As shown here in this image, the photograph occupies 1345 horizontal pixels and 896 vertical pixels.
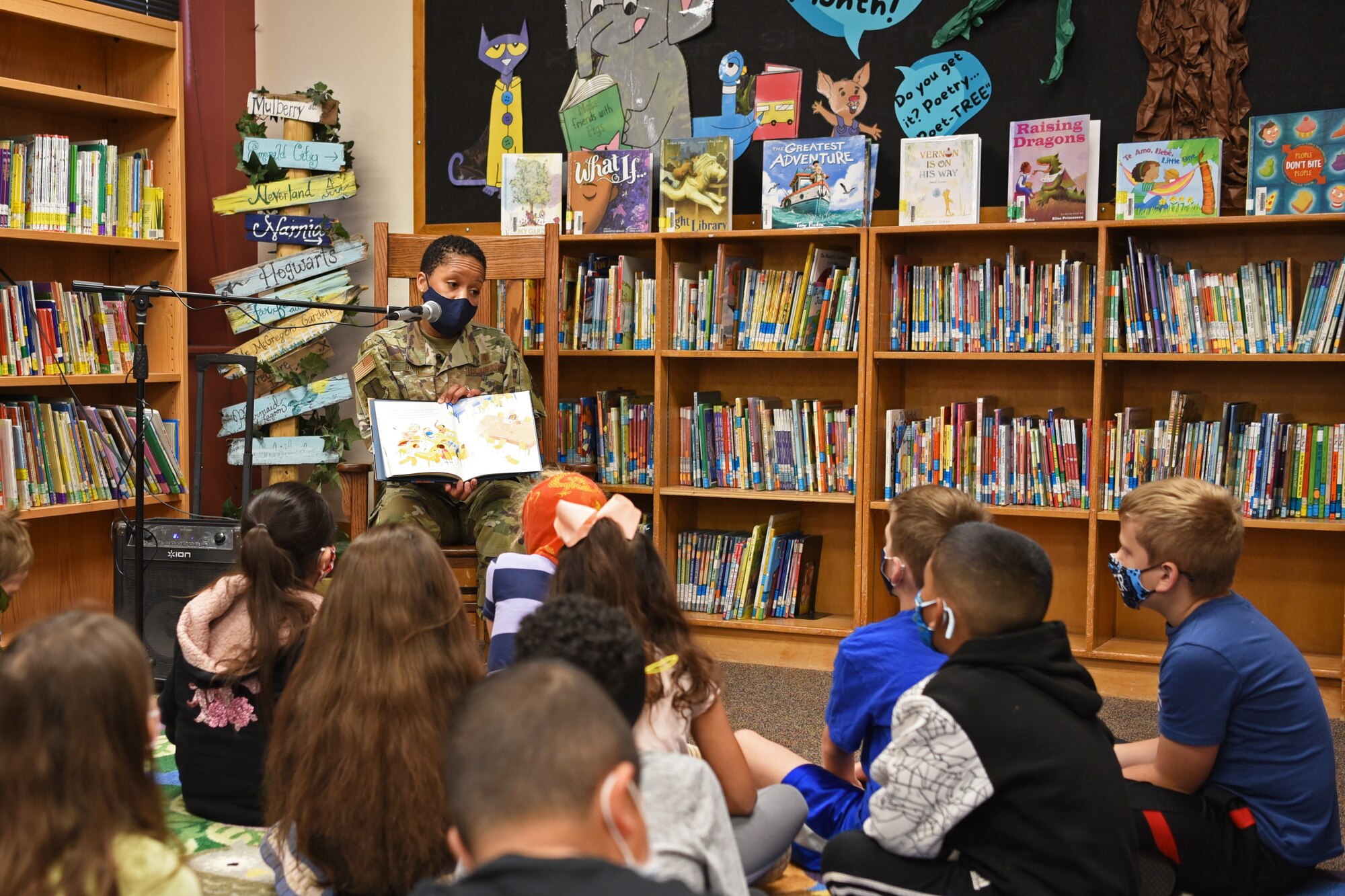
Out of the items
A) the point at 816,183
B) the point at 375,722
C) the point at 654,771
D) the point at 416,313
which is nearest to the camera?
the point at 654,771

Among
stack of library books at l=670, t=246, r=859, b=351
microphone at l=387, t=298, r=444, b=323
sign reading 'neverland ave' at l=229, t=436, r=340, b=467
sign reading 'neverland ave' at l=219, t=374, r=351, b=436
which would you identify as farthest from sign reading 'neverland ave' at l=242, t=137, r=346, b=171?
microphone at l=387, t=298, r=444, b=323


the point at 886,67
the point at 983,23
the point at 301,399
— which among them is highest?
the point at 983,23

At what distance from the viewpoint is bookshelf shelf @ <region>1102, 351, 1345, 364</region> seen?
3449 mm

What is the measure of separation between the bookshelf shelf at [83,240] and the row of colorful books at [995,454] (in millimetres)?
2606

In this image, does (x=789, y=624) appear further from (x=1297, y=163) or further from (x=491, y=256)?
(x=1297, y=163)

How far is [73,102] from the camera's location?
4113 millimetres

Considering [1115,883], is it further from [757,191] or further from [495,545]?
[757,191]

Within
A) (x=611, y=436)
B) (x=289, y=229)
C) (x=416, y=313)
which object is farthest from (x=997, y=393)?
(x=289, y=229)

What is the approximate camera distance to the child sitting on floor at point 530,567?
2275mm

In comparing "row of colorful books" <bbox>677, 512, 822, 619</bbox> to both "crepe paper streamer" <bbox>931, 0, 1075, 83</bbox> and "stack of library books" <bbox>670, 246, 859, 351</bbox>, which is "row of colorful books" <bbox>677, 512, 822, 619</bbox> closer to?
"stack of library books" <bbox>670, 246, 859, 351</bbox>

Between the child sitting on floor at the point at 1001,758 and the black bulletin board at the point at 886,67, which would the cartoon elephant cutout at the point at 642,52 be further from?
the child sitting on floor at the point at 1001,758

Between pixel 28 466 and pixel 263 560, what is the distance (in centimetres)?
216

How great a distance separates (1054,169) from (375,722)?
2830 millimetres

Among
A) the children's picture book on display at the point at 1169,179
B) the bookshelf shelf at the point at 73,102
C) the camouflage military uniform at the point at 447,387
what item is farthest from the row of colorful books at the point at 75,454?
the children's picture book on display at the point at 1169,179
